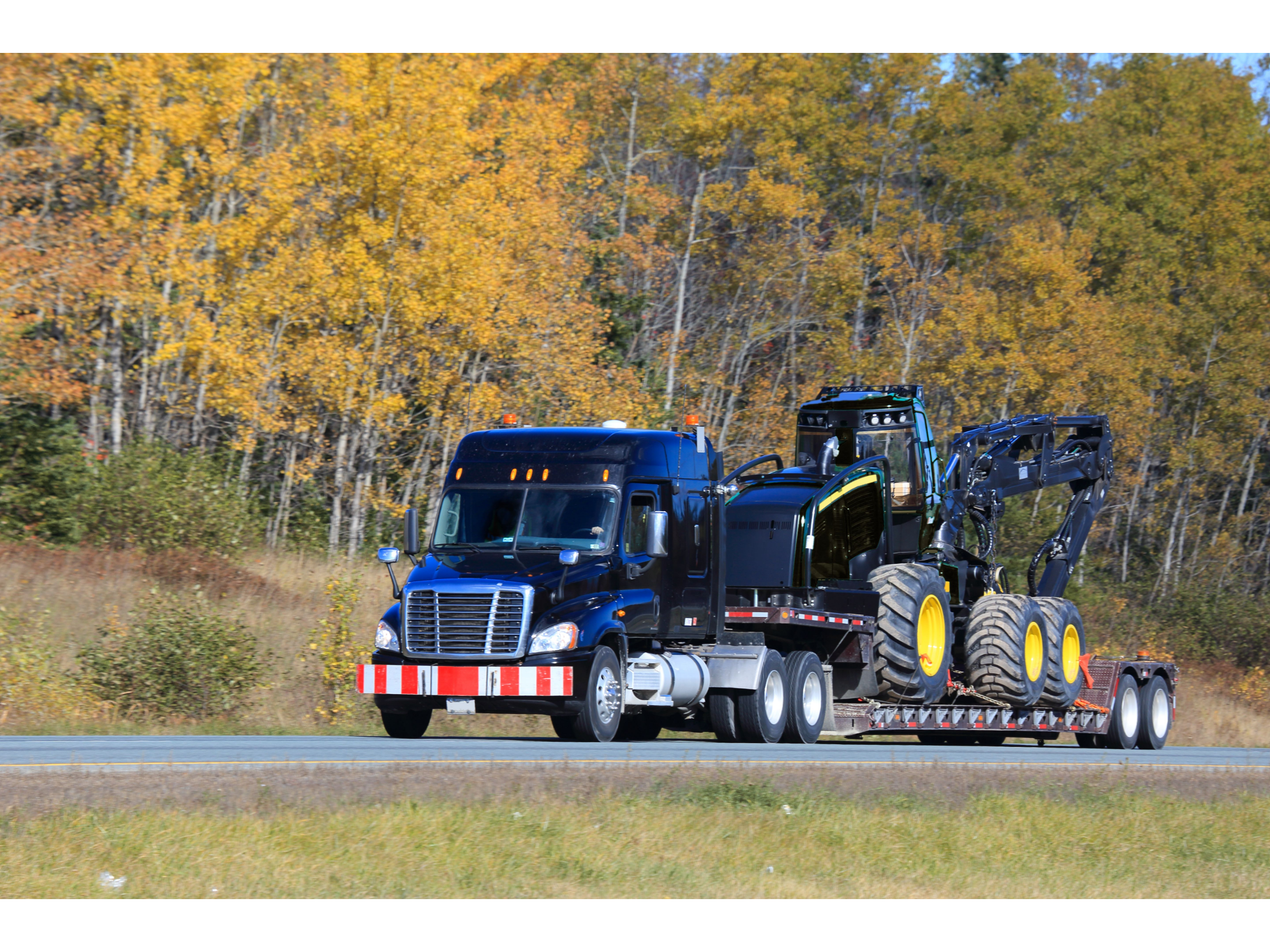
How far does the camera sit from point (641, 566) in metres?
17.0

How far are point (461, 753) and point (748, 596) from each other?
17.2 feet

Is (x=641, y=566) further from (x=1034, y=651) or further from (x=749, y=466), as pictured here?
(x=1034, y=651)

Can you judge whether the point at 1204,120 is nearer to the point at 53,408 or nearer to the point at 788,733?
the point at 53,408

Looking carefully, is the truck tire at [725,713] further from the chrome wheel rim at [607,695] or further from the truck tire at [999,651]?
the truck tire at [999,651]

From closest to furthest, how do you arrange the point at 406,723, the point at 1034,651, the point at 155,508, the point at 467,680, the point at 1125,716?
the point at 467,680 → the point at 406,723 → the point at 1034,651 → the point at 1125,716 → the point at 155,508

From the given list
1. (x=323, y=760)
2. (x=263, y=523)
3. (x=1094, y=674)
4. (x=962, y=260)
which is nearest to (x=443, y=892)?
(x=323, y=760)

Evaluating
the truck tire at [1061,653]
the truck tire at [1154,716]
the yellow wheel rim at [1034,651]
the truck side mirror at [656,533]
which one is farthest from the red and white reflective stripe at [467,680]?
the truck tire at [1154,716]

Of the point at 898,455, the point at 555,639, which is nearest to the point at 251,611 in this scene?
the point at 555,639

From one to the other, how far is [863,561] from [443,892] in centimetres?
1203

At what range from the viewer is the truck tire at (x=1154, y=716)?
23.7 meters

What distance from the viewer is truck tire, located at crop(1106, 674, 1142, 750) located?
22.8 metres

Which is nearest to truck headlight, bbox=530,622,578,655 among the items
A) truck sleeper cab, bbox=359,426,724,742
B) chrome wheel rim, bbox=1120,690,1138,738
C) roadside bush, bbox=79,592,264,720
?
truck sleeper cab, bbox=359,426,724,742

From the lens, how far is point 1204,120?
6881 centimetres

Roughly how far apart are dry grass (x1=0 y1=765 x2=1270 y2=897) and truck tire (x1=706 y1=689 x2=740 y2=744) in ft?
12.6
